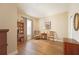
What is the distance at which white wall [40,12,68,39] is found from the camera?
222cm

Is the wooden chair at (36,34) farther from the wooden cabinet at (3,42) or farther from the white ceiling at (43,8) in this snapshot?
the wooden cabinet at (3,42)

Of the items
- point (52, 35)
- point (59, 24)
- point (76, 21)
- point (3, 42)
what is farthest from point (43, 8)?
point (3, 42)

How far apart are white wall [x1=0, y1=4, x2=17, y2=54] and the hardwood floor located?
→ 0.14 metres

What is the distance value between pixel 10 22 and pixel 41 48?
→ 699 millimetres

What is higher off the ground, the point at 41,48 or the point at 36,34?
the point at 36,34

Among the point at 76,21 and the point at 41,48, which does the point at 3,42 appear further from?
the point at 76,21

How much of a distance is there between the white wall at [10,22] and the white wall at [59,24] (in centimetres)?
48

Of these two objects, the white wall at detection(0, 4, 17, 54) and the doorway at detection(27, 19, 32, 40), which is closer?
the white wall at detection(0, 4, 17, 54)

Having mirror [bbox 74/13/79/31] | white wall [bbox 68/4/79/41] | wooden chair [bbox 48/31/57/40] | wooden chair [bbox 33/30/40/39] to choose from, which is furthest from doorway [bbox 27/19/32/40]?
mirror [bbox 74/13/79/31]

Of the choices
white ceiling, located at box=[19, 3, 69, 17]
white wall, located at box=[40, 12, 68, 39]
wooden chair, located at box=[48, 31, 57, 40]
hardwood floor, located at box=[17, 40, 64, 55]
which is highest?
white ceiling, located at box=[19, 3, 69, 17]

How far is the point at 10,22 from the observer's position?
221cm

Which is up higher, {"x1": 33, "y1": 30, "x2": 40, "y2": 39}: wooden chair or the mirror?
the mirror

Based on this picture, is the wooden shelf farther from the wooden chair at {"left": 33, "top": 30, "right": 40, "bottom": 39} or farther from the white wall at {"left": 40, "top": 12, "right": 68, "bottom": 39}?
the white wall at {"left": 40, "top": 12, "right": 68, "bottom": 39}

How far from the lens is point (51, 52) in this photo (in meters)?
2.22
